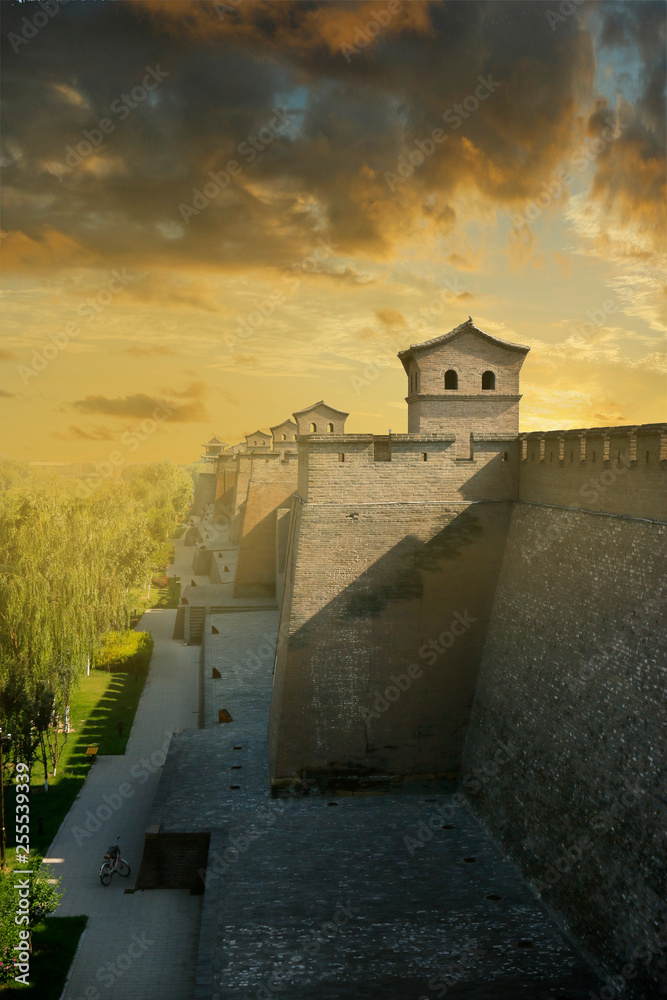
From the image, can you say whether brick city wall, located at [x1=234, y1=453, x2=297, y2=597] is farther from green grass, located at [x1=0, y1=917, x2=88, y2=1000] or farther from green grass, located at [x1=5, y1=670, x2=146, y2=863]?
green grass, located at [x1=0, y1=917, x2=88, y2=1000]

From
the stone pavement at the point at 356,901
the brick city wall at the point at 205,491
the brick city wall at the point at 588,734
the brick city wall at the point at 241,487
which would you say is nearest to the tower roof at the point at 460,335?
the brick city wall at the point at 588,734

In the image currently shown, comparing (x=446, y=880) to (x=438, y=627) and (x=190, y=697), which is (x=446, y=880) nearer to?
(x=438, y=627)

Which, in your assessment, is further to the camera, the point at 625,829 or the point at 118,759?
the point at 118,759

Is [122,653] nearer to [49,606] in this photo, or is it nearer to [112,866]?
[49,606]

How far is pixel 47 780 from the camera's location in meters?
15.3

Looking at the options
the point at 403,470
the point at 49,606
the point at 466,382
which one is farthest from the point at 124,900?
the point at 466,382

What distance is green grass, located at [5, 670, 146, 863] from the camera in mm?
13712

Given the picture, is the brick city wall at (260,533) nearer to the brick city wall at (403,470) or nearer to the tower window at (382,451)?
the brick city wall at (403,470)

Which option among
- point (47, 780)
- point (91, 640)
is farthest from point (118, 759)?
point (91, 640)

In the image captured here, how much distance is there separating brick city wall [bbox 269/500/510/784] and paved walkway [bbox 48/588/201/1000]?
272cm

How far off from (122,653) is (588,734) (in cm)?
1782

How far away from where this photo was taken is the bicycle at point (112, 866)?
11703 millimetres

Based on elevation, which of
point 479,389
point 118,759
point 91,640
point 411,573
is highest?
point 479,389

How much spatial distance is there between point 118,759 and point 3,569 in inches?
209
